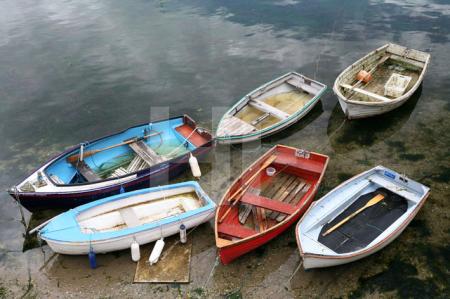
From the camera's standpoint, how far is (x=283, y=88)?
21.7 meters

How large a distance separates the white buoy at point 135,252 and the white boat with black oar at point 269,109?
6.73 meters

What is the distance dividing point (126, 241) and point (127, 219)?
3.31 ft

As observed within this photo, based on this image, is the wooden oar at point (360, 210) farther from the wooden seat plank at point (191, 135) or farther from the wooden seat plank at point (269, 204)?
the wooden seat plank at point (191, 135)

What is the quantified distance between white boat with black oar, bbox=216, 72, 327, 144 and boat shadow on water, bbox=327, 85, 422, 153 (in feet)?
5.86

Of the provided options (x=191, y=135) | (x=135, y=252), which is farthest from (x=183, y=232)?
(x=191, y=135)

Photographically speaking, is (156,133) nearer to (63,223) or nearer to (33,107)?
(63,223)

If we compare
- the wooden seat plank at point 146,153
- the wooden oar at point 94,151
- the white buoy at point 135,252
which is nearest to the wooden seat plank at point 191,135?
the wooden oar at point 94,151

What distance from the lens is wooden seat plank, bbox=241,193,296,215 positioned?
42.4ft

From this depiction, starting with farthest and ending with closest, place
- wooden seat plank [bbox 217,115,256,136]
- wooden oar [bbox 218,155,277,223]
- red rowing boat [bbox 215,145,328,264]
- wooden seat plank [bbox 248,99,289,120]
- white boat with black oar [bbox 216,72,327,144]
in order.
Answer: wooden seat plank [bbox 248,99,289,120] < white boat with black oar [bbox 216,72,327,144] < wooden seat plank [bbox 217,115,256,136] < wooden oar [bbox 218,155,277,223] < red rowing boat [bbox 215,145,328,264]

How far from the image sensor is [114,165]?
54.2 feet

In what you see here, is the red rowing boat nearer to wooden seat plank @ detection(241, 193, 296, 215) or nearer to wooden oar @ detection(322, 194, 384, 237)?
wooden seat plank @ detection(241, 193, 296, 215)

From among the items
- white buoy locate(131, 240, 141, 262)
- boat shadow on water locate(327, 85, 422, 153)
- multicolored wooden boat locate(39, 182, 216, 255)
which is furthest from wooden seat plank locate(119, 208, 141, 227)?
boat shadow on water locate(327, 85, 422, 153)

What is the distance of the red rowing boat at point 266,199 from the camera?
12.3 metres

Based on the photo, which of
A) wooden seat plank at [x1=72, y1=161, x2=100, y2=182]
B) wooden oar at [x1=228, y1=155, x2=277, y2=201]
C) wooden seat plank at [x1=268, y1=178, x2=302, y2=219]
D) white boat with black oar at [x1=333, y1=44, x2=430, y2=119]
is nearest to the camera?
wooden oar at [x1=228, y1=155, x2=277, y2=201]
